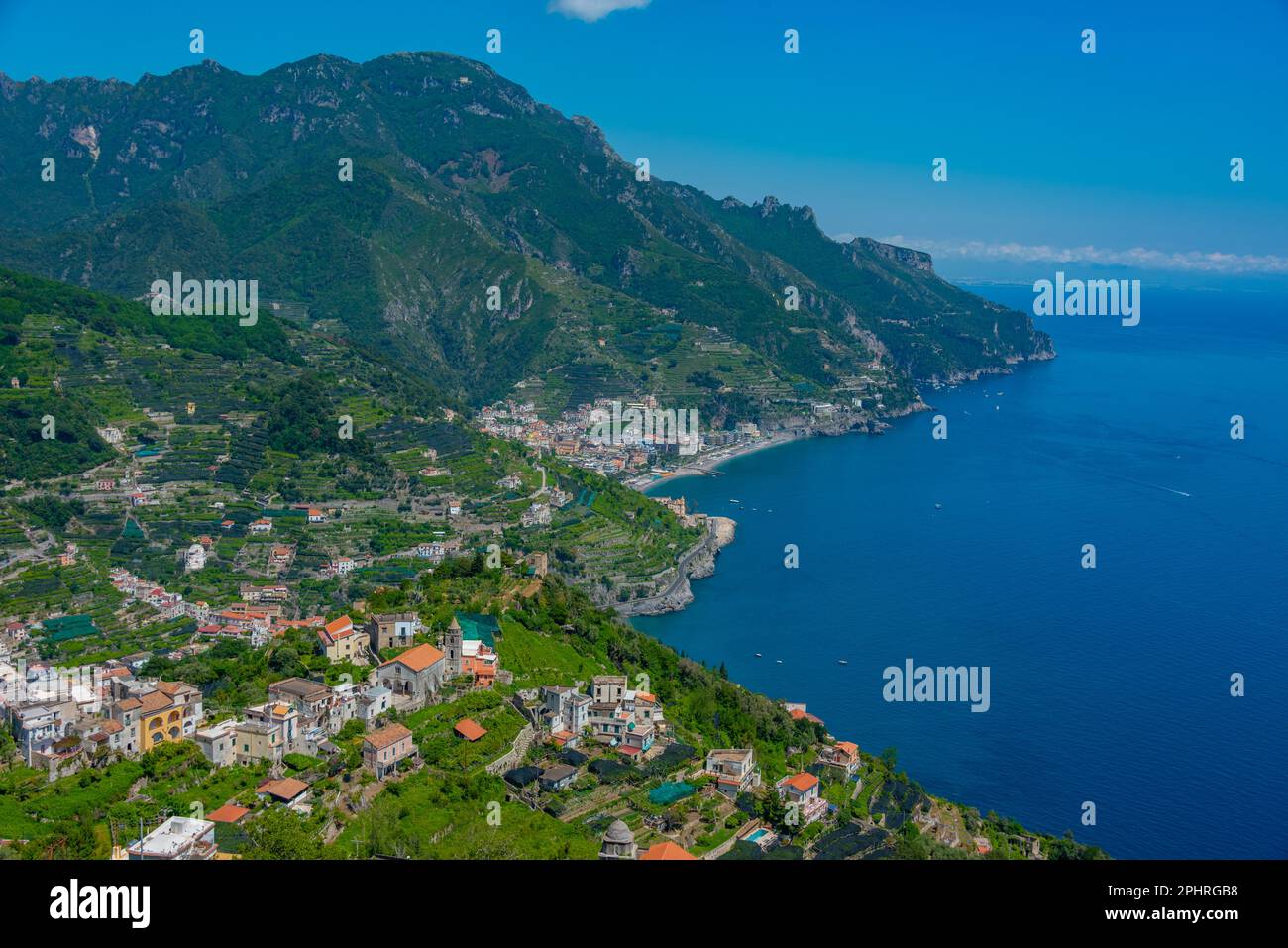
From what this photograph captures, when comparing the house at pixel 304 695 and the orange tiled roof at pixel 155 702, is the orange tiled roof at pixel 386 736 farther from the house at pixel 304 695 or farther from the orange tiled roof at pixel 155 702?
the orange tiled roof at pixel 155 702

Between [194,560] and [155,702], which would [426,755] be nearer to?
[155,702]

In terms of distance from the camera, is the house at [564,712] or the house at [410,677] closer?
the house at [410,677]

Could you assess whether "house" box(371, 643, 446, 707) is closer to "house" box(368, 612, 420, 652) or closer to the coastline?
"house" box(368, 612, 420, 652)

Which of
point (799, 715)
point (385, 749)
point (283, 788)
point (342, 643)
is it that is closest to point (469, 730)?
point (385, 749)

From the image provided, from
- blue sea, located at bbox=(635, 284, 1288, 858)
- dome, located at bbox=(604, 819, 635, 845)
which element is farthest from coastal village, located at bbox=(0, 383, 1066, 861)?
blue sea, located at bbox=(635, 284, 1288, 858)

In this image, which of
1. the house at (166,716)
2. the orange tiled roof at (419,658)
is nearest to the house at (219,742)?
the house at (166,716)

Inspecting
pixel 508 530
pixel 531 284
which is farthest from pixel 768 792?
pixel 531 284
